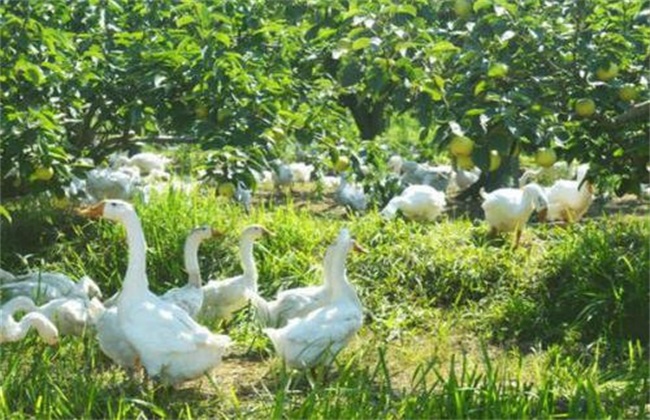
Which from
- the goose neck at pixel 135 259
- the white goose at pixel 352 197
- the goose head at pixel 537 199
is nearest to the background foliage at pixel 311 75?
the goose neck at pixel 135 259

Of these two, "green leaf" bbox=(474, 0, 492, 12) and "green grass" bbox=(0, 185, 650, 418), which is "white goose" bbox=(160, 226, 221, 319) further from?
→ "green leaf" bbox=(474, 0, 492, 12)

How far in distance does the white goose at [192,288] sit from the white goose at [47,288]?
1.87 ft

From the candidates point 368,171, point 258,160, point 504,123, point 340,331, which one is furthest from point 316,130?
point 368,171

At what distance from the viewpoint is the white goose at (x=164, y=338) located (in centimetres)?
495

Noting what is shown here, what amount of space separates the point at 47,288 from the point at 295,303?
1451 millimetres

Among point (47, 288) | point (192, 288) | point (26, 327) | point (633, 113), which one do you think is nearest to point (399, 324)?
point (192, 288)

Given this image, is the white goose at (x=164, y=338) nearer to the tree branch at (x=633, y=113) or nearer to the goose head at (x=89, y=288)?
the goose head at (x=89, y=288)

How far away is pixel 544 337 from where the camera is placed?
6344 mm

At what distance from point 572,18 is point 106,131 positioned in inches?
129

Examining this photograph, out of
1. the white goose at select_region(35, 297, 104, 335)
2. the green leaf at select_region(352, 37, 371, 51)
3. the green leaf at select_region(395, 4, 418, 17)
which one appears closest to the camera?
the green leaf at select_region(352, 37, 371, 51)

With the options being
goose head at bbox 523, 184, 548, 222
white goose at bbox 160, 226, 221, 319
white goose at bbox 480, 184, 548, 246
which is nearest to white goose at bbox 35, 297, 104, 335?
white goose at bbox 160, 226, 221, 319

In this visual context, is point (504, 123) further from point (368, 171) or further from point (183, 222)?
point (368, 171)

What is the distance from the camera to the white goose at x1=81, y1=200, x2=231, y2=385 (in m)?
4.95

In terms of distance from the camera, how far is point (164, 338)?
4.95 m
